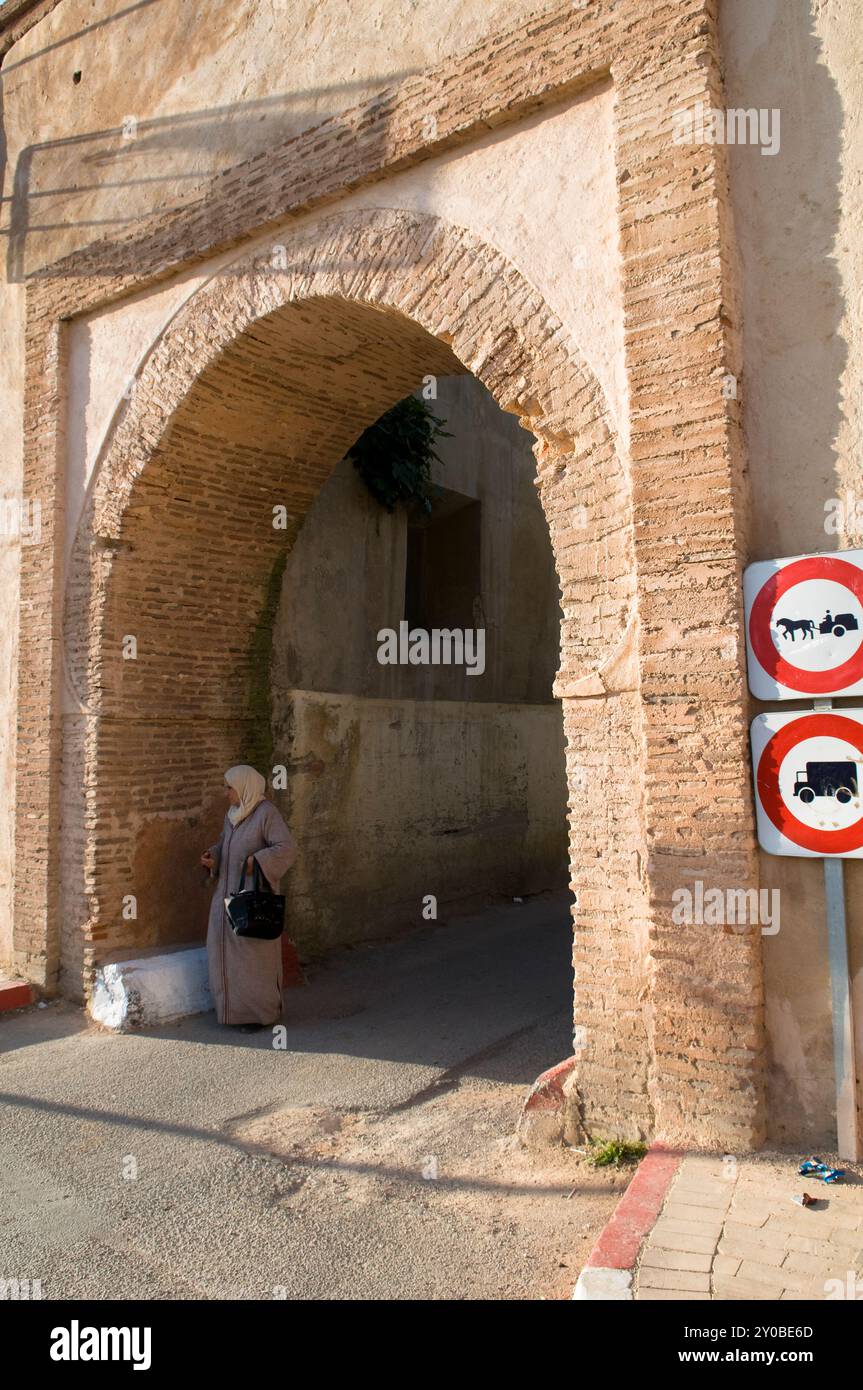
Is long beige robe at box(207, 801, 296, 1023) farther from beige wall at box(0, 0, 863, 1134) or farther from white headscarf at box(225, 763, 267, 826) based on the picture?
beige wall at box(0, 0, 863, 1134)

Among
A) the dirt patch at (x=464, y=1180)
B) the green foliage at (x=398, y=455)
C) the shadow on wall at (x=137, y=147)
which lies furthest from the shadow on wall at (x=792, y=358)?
the green foliage at (x=398, y=455)

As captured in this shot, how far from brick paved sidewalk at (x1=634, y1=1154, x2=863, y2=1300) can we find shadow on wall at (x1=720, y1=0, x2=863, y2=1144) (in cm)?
32

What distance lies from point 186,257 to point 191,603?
7.03 ft

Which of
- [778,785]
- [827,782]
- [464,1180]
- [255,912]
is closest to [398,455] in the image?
[255,912]

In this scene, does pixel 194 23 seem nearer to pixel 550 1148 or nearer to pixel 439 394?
pixel 439 394

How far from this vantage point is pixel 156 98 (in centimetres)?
631

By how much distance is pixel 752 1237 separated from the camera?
291 centimetres

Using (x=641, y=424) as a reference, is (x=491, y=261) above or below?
above

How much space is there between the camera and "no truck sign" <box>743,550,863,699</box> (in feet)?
11.3

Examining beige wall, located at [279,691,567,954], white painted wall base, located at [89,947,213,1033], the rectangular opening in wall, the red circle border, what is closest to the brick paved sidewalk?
the red circle border

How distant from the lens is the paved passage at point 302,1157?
3.30 m

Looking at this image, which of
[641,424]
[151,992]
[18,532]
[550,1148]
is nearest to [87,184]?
[18,532]

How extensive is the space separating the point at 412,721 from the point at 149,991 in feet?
11.3

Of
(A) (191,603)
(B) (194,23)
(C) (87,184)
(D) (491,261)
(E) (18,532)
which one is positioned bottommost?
(A) (191,603)
